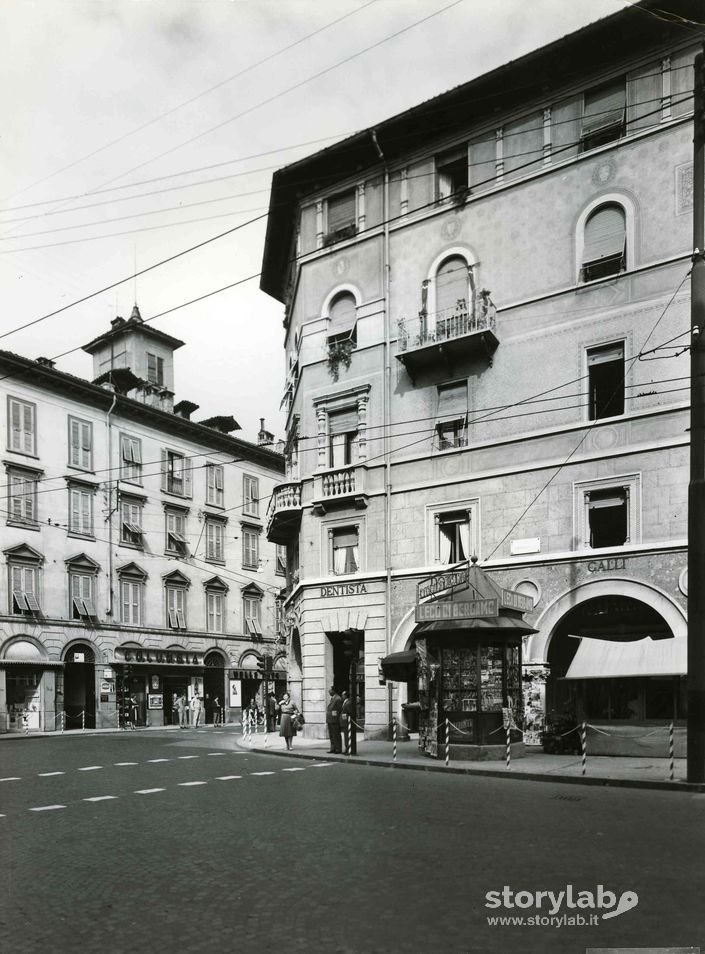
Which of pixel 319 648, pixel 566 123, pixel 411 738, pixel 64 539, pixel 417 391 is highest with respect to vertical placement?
pixel 566 123

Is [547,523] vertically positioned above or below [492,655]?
above

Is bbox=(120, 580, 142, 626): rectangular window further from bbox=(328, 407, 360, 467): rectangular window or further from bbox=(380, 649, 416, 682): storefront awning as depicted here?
bbox=(380, 649, 416, 682): storefront awning

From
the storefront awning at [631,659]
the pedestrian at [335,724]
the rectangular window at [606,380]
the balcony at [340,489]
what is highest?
the rectangular window at [606,380]

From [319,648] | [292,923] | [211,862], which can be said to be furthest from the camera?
[319,648]

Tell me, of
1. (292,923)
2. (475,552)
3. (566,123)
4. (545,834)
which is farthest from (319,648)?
(292,923)

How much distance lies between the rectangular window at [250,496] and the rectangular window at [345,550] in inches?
972

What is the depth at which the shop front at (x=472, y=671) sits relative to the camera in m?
19.1

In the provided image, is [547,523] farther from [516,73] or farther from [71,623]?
[71,623]

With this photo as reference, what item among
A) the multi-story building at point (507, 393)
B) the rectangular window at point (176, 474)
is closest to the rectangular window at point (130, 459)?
the rectangular window at point (176, 474)

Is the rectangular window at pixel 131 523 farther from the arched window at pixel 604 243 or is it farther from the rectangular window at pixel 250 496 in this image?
the arched window at pixel 604 243

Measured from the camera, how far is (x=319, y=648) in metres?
28.1

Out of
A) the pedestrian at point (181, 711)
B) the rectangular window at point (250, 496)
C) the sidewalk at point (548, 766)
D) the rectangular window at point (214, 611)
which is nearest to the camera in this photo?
the sidewalk at point (548, 766)

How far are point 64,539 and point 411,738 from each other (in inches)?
833

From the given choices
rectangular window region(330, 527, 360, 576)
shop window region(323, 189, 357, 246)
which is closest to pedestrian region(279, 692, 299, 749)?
rectangular window region(330, 527, 360, 576)
